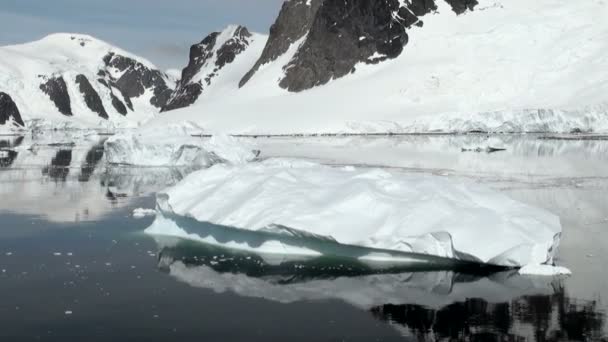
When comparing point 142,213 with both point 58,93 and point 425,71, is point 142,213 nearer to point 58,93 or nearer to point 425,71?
point 425,71

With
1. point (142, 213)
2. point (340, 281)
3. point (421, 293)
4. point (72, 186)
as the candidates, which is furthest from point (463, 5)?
point (421, 293)

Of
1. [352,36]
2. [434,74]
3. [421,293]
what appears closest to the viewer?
[421,293]

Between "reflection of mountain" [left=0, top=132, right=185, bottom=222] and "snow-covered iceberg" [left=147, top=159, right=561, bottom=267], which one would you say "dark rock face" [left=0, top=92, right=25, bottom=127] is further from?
"snow-covered iceberg" [left=147, top=159, right=561, bottom=267]

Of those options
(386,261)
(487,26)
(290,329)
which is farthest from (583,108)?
(290,329)

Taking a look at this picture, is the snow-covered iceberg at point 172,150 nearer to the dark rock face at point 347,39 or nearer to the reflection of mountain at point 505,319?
the reflection of mountain at point 505,319

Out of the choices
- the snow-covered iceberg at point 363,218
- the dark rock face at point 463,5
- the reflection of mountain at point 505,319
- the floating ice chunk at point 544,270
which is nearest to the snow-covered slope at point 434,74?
the dark rock face at point 463,5

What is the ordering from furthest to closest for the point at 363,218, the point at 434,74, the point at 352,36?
the point at 352,36, the point at 434,74, the point at 363,218
